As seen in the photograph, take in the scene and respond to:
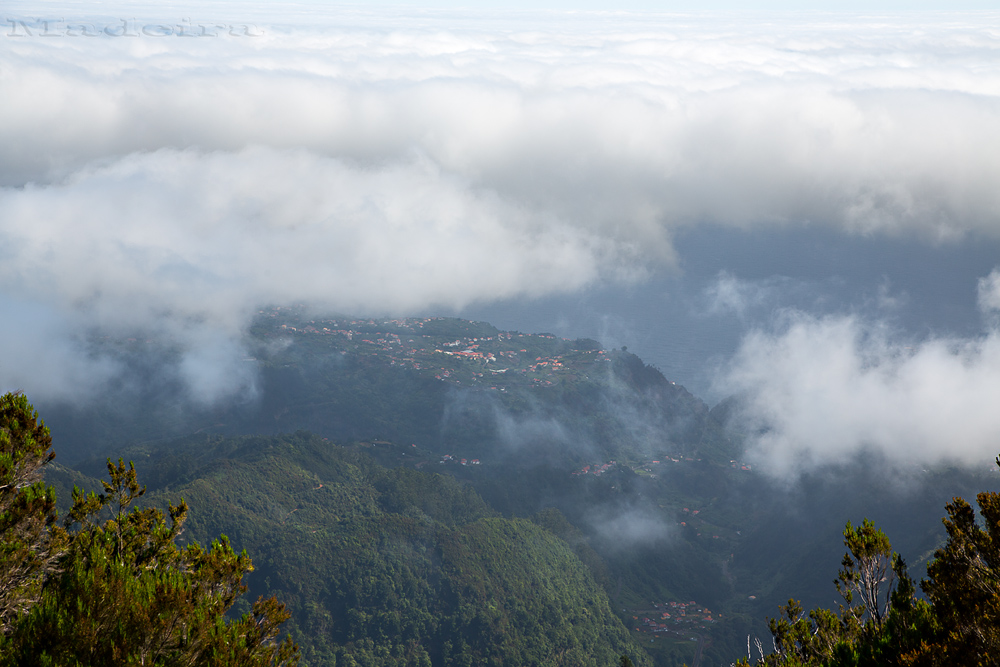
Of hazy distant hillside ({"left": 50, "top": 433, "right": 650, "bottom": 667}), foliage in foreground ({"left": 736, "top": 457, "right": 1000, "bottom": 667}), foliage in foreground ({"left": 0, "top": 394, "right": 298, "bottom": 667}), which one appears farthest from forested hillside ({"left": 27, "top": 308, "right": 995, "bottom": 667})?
foliage in foreground ({"left": 0, "top": 394, "right": 298, "bottom": 667})

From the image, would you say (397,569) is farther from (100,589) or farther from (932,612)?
(932,612)

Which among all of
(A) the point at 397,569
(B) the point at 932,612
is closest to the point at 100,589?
(B) the point at 932,612

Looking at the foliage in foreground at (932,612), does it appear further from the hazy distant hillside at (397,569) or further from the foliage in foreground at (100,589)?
the hazy distant hillside at (397,569)

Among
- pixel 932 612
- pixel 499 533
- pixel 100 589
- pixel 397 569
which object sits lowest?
pixel 397 569

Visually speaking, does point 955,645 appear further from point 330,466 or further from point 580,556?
point 330,466

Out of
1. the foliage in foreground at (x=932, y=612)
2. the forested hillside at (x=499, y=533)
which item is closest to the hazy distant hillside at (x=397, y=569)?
the forested hillside at (x=499, y=533)

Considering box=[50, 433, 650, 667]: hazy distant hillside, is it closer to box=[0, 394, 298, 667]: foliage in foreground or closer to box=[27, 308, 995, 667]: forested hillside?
box=[27, 308, 995, 667]: forested hillside
